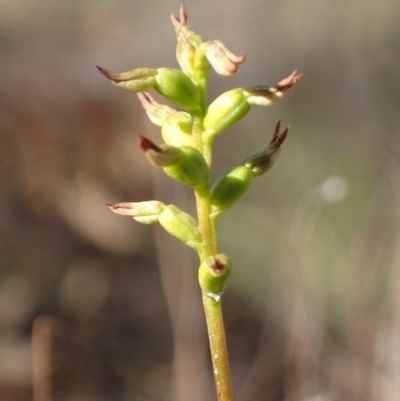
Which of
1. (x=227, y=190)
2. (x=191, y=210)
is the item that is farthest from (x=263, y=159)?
(x=191, y=210)

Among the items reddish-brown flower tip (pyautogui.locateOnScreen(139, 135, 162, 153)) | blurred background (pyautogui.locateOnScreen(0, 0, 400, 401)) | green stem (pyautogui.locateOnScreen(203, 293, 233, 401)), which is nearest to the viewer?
reddish-brown flower tip (pyautogui.locateOnScreen(139, 135, 162, 153))

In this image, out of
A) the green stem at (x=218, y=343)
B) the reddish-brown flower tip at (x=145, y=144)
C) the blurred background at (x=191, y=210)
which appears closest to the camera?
the reddish-brown flower tip at (x=145, y=144)

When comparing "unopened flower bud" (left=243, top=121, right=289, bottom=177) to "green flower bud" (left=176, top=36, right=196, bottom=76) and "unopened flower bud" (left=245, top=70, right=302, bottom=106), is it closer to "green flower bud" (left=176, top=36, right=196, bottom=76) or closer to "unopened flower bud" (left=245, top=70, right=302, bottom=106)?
"unopened flower bud" (left=245, top=70, right=302, bottom=106)

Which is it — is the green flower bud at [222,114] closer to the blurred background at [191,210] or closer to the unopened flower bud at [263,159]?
the unopened flower bud at [263,159]

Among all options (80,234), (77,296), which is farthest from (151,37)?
(77,296)

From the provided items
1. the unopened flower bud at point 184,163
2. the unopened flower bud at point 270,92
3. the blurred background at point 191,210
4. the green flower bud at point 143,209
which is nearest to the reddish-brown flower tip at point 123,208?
the green flower bud at point 143,209

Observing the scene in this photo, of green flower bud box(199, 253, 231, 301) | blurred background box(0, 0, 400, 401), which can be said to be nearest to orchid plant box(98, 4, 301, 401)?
green flower bud box(199, 253, 231, 301)
